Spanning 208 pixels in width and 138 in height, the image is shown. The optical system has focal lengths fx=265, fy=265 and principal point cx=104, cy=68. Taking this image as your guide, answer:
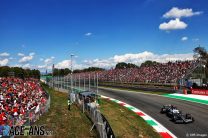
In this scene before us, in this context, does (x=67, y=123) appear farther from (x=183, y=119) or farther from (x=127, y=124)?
(x=183, y=119)

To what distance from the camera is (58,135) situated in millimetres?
16906

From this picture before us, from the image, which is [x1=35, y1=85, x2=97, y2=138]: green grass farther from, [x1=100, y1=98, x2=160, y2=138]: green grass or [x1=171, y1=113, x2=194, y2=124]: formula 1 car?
[x1=171, y1=113, x2=194, y2=124]: formula 1 car

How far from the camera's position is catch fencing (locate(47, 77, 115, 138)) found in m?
Answer: 14.3

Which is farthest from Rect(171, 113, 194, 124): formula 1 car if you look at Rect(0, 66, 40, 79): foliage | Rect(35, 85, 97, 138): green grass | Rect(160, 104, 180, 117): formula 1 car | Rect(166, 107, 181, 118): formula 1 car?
Rect(0, 66, 40, 79): foliage

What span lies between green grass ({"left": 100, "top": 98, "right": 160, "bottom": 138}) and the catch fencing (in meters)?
1.54

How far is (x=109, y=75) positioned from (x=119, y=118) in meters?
49.4

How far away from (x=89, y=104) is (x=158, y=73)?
29.4 metres

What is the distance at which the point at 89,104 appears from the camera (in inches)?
944

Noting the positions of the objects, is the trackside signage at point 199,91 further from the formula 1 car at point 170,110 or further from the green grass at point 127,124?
the green grass at point 127,124

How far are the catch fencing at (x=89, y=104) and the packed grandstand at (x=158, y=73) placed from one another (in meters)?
3.63

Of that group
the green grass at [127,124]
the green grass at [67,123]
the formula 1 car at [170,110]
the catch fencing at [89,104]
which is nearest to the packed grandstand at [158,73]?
the catch fencing at [89,104]

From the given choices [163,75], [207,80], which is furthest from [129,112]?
[163,75]

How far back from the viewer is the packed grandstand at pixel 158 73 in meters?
44.2

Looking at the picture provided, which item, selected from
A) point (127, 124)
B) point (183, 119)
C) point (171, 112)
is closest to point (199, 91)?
point (171, 112)
